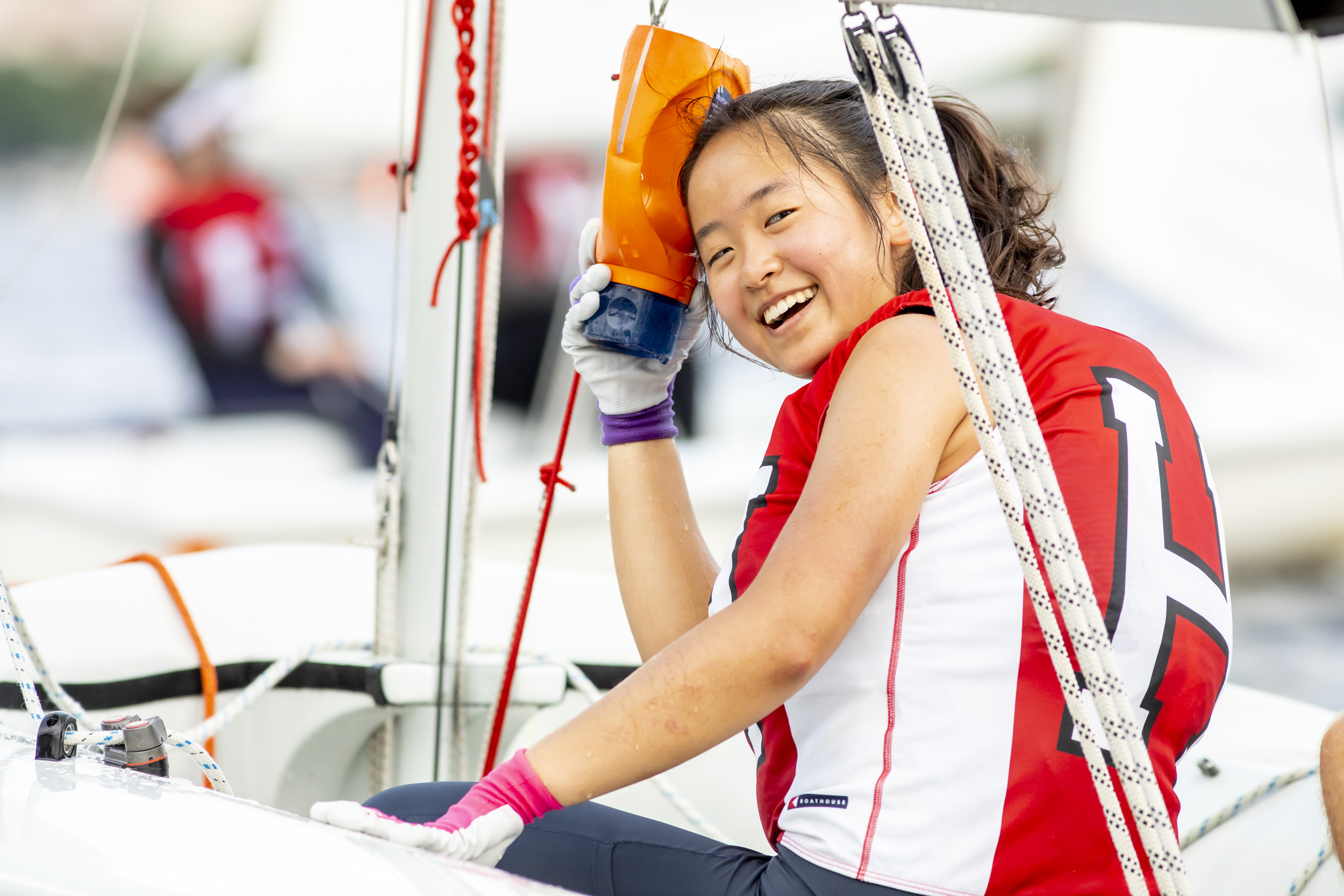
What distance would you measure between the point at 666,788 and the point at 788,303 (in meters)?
0.65

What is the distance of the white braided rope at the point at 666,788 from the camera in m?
1.31

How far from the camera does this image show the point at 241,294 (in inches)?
234

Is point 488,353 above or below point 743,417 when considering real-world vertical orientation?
above

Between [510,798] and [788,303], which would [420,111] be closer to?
[788,303]

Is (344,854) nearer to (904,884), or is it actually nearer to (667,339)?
(904,884)

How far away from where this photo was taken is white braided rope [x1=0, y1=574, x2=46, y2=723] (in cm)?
78

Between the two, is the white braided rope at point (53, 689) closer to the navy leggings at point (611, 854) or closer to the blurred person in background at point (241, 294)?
the navy leggings at point (611, 854)

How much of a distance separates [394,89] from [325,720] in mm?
4301

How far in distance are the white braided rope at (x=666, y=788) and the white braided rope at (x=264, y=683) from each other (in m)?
0.25

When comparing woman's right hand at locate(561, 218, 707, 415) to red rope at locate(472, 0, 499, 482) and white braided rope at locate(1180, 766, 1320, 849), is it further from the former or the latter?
white braided rope at locate(1180, 766, 1320, 849)

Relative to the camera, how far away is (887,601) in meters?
0.70

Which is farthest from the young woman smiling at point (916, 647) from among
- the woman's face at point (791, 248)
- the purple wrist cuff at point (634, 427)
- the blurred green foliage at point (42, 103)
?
the blurred green foliage at point (42, 103)

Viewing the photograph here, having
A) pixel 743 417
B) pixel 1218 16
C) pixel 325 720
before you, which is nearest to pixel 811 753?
pixel 1218 16

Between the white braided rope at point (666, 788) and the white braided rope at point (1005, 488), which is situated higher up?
the white braided rope at point (1005, 488)
